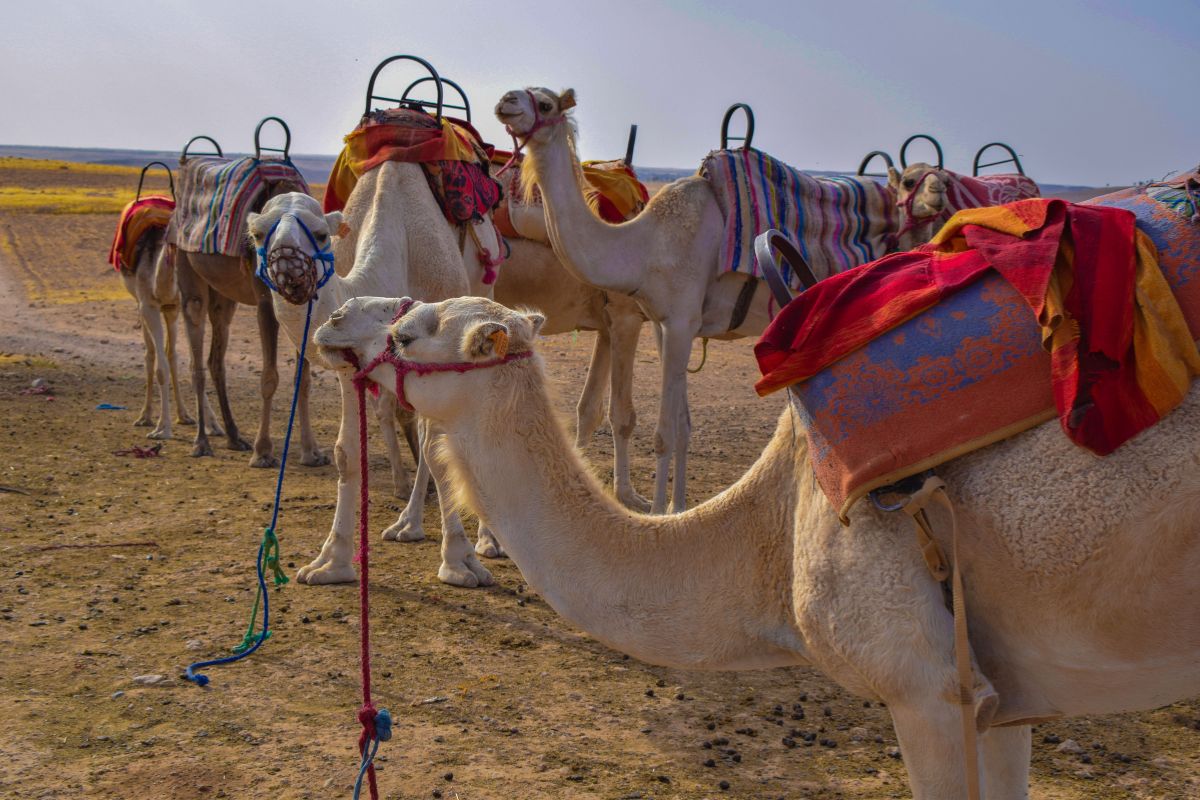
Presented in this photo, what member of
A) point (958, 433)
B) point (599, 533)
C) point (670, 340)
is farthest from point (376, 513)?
Answer: point (958, 433)

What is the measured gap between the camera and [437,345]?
3.39 m

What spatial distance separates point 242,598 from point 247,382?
8.40 metres

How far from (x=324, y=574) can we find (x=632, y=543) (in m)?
3.94

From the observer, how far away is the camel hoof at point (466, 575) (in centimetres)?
677

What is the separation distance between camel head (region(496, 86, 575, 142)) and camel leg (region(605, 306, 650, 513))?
225cm

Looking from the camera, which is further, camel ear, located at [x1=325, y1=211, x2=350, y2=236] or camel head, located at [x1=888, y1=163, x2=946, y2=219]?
camel head, located at [x1=888, y1=163, x2=946, y2=219]

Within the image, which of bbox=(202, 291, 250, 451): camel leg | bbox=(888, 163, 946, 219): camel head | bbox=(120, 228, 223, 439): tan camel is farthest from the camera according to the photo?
bbox=(120, 228, 223, 439): tan camel

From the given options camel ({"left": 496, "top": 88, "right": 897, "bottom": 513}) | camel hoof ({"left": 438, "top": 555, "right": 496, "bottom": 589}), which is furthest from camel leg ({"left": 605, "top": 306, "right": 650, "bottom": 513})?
camel hoof ({"left": 438, "top": 555, "right": 496, "bottom": 589})

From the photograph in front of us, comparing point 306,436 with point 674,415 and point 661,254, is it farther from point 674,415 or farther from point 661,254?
point 661,254

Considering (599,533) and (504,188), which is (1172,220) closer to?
(599,533)

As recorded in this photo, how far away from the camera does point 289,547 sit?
7484mm

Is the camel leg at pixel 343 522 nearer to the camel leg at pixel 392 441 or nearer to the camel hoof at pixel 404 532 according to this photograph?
the camel hoof at pixel 404 532

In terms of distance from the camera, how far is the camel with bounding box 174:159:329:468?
9883 millimetres

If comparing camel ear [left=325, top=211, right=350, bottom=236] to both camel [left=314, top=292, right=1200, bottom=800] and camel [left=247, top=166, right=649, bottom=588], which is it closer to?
camel [left=247, top=166, right=649, bottom=588]
